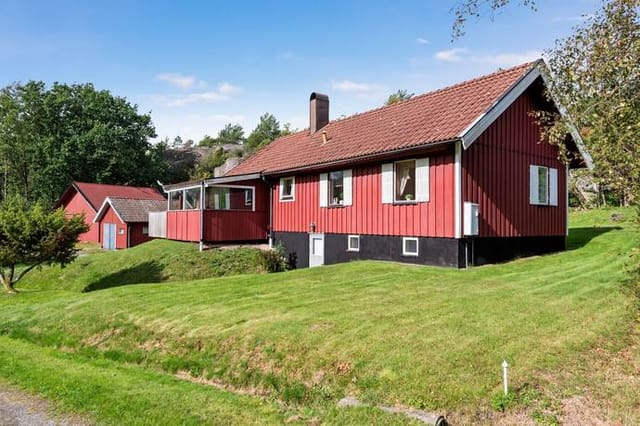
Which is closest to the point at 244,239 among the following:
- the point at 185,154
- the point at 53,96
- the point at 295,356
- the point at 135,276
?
the point at 135,276

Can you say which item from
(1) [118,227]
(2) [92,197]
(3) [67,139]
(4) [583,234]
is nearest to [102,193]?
(2) [92,197]

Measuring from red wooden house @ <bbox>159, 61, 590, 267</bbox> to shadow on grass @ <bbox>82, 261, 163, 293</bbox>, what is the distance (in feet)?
16.9

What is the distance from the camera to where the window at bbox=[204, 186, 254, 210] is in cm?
1930

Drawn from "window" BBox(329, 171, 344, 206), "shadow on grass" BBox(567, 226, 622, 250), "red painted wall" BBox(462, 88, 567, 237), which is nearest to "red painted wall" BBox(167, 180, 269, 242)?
"window" BBox(329, 171, 344, 206)

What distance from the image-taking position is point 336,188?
15.6 metres

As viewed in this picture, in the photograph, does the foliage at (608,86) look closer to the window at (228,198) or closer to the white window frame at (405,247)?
the white window frame at (405,247)

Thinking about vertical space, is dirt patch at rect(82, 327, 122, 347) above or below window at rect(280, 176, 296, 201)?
below

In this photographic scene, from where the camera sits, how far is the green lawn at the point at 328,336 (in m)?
5.07

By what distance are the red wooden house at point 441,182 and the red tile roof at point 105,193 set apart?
22.9 metres

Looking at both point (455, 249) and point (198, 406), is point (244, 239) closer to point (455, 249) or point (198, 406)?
point (455, 249)

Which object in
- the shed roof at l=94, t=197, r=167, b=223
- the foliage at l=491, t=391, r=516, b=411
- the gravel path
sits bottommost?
the gravel path

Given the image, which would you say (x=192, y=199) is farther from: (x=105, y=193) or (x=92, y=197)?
(x=105, y=193)

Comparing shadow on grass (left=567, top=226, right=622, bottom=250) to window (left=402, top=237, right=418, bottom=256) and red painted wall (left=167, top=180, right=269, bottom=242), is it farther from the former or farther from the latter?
red painted wall (left=167, top=180, right=269, bottom=242)

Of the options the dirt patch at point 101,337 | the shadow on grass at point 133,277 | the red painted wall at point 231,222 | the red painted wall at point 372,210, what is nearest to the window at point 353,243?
the red painted wall at point 372,210
